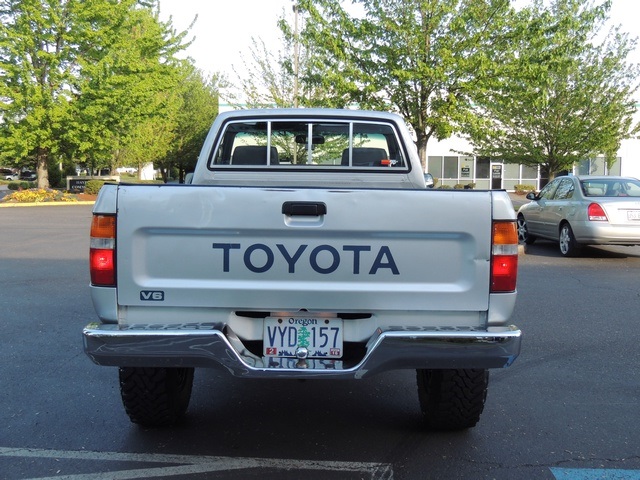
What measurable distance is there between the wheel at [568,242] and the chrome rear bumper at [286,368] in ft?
31.2

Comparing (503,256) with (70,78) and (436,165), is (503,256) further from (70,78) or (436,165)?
(436,165)

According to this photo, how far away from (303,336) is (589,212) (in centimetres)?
947

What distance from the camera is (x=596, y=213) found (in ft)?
37.2

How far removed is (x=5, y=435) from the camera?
151 inches

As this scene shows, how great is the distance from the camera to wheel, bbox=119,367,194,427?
3682mm

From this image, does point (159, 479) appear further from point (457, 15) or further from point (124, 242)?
point (457, 15)

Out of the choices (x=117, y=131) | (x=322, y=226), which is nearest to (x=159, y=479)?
(x=322, y=226)

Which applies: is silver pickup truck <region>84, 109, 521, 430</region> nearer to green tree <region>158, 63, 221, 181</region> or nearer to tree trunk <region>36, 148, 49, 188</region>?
tree trunk <region>36, 148, 49, 188</region>

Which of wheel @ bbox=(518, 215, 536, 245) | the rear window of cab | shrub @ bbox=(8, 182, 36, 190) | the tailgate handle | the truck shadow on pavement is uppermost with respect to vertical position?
the rear window of cab

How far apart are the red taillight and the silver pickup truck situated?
8938mm

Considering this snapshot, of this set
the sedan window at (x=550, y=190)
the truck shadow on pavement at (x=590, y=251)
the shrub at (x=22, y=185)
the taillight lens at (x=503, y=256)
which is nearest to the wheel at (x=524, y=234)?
the truck shadow on pavement at (x=590, y=251)

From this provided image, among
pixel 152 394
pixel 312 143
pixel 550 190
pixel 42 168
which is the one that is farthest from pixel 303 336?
pixel 42 168

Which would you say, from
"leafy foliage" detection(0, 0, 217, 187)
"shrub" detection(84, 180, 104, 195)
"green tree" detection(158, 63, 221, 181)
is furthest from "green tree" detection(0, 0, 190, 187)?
"green tree" detection(158, 63, 221, 181)

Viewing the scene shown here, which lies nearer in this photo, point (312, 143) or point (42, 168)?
point (312, 143)
